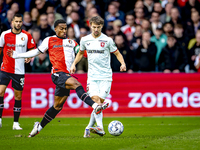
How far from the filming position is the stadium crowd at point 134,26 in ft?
39.2

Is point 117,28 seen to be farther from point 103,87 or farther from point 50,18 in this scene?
point 103,87

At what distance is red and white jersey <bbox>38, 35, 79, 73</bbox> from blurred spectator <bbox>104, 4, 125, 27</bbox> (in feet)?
19.6

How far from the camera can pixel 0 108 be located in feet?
28.9

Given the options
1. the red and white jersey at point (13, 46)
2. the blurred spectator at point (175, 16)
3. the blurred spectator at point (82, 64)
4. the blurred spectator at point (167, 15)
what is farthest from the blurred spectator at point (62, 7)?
the red and white jersey at point (13, 46)

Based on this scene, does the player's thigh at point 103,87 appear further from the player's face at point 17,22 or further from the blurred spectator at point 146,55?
the blurred spectator at point 146,55

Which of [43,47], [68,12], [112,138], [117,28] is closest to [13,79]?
[43,47]

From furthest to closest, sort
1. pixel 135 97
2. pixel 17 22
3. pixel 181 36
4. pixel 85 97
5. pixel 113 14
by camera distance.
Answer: pixel 113 14 < pixel 181 36 < pixel 135 97 < pixel 17 22 < pixel 85 97

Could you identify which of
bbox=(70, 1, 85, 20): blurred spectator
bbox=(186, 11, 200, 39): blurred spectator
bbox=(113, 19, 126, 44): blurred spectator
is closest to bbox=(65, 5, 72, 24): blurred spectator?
bbox=(70, 1, 85, 20): blurred spectator

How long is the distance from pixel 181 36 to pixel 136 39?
1.56 meters

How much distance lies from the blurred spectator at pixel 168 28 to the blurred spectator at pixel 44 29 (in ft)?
12.2

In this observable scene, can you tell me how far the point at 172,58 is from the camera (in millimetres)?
12102

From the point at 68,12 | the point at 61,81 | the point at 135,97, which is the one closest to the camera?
the point at 61,81

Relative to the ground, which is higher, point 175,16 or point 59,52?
point 175,16

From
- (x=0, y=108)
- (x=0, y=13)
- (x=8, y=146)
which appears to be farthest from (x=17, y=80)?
(x=0, y=13)
